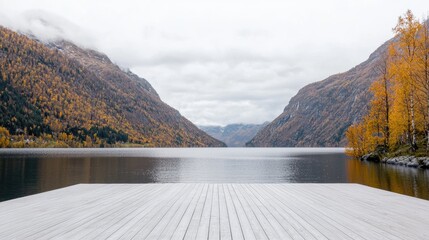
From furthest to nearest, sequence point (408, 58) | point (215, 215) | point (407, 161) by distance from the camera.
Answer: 1. point (407, 161)
2. point (408, 58)
3. point (215, 215)

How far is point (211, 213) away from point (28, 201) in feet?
28.1

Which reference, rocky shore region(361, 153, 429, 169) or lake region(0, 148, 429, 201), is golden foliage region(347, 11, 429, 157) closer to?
rocky shore region(361, 153, 429, 169)

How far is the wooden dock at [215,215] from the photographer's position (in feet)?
29.0

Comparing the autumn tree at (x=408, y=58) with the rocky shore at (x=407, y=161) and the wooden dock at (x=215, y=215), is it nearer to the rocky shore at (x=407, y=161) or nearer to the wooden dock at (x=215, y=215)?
the rocky shore at (x=407, y=161)

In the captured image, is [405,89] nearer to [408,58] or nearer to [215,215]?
[408,58]

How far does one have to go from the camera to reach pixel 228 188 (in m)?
18.6

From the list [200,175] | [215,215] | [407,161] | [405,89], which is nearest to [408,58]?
[405,89]

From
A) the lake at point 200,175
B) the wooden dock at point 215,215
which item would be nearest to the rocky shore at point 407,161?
the lake at point 200,175

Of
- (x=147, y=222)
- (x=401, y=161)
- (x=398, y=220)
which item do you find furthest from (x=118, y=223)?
(x=401, y=161)

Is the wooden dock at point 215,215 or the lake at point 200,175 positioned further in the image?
the lake at point 200,175

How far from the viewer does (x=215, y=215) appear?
11.1 meters

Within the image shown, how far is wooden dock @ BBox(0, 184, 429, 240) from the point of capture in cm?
884

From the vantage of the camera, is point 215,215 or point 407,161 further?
point 407,161

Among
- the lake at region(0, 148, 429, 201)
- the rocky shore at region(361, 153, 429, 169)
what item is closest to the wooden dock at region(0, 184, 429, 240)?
the lake at region(0, 148, 429, 201)
